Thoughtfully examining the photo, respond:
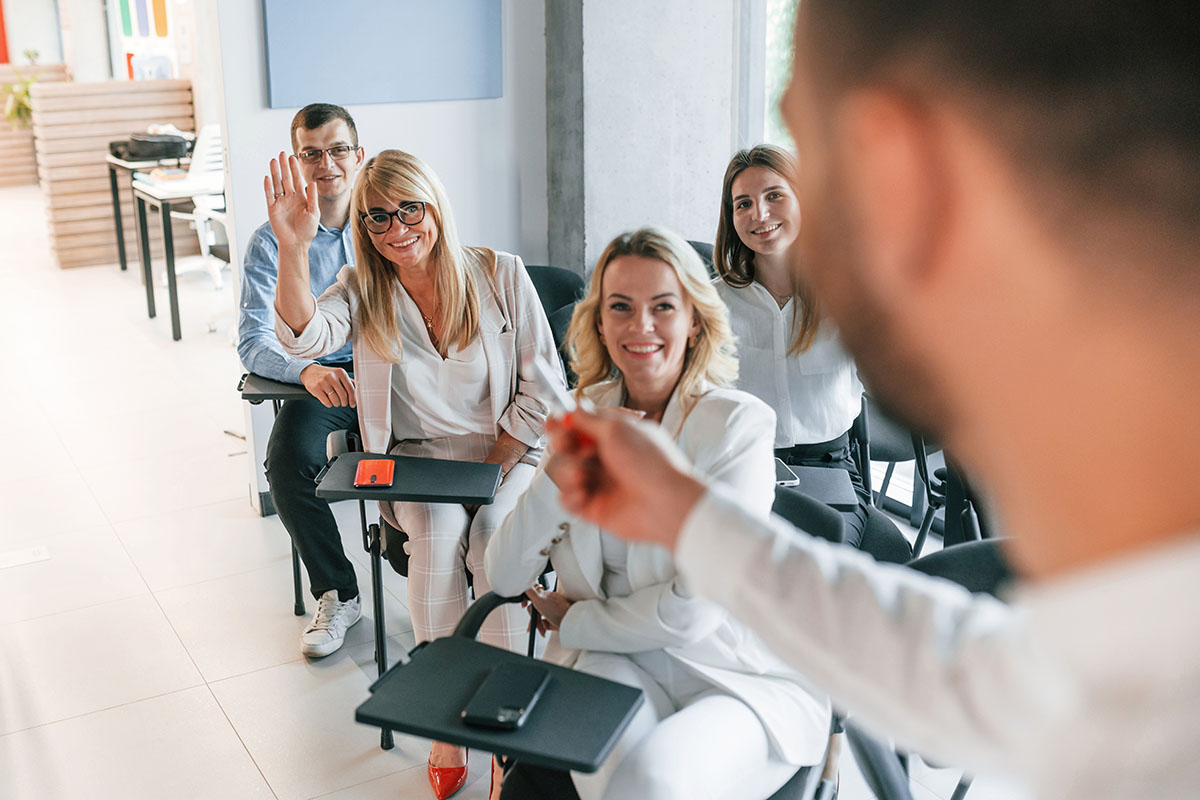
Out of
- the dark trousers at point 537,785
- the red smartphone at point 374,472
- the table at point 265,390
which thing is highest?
the table at point 265,390

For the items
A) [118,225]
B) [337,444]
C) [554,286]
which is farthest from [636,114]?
[118,225]

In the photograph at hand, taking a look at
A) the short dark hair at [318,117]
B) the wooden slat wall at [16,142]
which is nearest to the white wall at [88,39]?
the wooden slat wall at [16,142]

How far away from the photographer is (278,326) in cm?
274

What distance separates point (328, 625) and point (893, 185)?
300cm

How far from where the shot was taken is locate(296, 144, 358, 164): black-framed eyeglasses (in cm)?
332

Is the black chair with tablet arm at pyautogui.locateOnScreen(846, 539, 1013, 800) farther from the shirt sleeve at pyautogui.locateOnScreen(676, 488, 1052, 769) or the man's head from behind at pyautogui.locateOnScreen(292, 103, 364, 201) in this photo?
the man's head from behind at pyautogui.locateOnScreen(292, 103, 364, 201)

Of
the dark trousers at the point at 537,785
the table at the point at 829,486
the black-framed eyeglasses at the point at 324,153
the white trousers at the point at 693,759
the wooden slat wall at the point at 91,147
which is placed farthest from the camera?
the wooden slat wall at the point at 91,147

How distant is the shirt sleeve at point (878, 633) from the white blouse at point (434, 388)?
7.41 feet

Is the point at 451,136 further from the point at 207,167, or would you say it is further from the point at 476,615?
the point at 207,167

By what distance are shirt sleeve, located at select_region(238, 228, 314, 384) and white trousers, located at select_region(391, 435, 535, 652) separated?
0.78m

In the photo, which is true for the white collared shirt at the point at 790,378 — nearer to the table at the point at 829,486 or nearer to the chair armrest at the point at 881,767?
Answer: the table at the point at 829,486

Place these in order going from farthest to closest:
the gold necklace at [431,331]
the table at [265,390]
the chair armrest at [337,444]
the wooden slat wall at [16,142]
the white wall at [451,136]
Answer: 1. the wooden slat wall at [16,142]
2. the white wall at [451,136]
3. the table at [265,390]
4. the gold necklace at [431,331]
5. the chair armrest at [337,444]

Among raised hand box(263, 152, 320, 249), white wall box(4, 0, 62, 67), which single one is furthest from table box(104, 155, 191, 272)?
white wall box(4, 0, 62, 67)

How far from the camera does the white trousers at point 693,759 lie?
1.67 m
